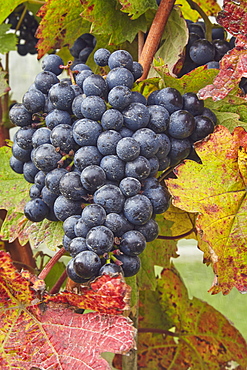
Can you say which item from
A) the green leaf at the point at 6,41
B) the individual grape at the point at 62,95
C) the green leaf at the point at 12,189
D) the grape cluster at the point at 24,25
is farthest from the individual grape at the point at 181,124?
the grape cluster at the point at 24,25

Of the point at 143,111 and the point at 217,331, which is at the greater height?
the point at 143,111

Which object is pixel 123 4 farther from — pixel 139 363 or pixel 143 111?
pixel 139 363

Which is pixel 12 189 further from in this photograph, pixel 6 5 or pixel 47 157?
pixel 6 5

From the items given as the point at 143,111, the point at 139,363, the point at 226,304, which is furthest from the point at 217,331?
the point at 226,304

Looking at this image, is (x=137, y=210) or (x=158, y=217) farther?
(x=158, y=217)

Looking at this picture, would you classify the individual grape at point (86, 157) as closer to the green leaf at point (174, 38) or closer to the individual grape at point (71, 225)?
the individual grape at point (71, 225)

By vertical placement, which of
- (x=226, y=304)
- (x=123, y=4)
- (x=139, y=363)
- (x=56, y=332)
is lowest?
(x=226, y=304)

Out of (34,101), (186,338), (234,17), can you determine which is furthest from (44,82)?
(186,338)
